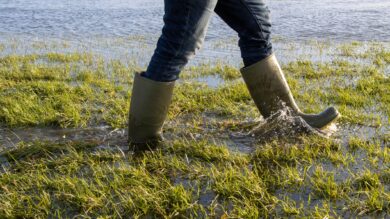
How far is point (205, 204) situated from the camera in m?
2.52

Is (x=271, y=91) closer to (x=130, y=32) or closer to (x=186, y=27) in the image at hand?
(x=186, y=27)

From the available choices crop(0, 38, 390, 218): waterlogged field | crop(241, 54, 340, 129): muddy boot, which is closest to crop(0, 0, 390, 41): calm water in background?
crop(0, 38, 390, 218): waterlogged field

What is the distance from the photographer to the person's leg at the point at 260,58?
11.3 feet

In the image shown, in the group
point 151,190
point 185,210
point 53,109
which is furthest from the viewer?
point 53,109

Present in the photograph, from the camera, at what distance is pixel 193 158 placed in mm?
3227

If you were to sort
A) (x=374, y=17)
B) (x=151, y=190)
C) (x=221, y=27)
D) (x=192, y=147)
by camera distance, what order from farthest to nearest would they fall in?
(x=374, y=17) → (x=221, y=27) → (x=192, y=147) → (x=151, y=190)

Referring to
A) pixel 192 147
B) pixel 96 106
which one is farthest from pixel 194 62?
pixel 192 147

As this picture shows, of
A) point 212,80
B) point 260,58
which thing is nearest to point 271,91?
point 260,58

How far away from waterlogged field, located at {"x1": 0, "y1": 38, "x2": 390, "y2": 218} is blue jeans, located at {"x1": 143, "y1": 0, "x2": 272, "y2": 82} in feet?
2.11

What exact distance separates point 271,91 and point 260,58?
0.31m

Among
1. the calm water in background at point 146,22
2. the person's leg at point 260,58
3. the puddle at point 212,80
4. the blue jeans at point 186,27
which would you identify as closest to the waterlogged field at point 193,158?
the person's leg at point 260,58

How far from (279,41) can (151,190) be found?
917cm

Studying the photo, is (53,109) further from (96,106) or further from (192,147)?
(192,147)

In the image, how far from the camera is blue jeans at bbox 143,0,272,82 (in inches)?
116
